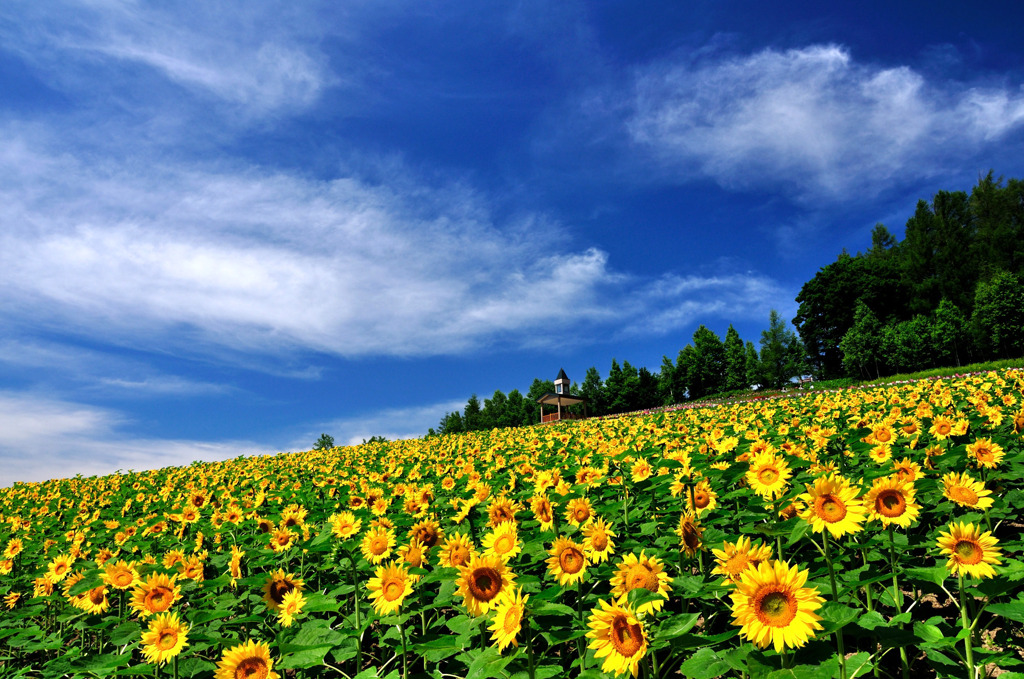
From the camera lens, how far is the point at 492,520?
3.94 metres

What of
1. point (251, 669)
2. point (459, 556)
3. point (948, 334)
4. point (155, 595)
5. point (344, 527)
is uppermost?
point (948, 334)

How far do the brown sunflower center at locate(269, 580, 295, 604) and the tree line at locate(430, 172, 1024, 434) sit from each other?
179ft

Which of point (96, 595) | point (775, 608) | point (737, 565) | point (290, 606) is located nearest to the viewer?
point (775, 608)

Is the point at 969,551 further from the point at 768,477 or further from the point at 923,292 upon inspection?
the point at 923,292

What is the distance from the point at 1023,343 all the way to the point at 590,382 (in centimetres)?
4485

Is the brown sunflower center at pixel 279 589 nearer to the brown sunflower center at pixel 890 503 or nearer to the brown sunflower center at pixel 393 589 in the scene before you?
the brown sunflower center at pixel 393 589

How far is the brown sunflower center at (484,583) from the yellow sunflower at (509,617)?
16 centimetres

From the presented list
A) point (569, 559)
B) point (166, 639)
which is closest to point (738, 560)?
point (569, 559)

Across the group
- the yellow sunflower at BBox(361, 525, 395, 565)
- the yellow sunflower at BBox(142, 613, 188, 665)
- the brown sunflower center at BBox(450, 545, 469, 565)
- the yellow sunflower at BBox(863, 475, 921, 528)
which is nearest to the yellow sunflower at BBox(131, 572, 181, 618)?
the yellow sunflower at BBox(142, 613, 188, 665)

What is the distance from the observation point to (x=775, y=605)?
1993 millimetres

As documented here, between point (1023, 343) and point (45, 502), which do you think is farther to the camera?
point (1023, 343)

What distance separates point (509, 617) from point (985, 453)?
4.14 meters

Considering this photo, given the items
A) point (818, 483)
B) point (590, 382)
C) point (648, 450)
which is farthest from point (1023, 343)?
point (818, 483)

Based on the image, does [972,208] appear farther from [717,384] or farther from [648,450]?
[648,450]
